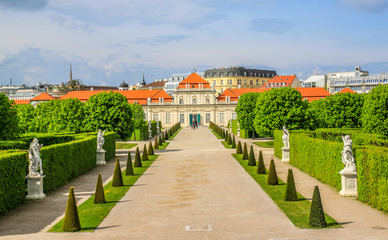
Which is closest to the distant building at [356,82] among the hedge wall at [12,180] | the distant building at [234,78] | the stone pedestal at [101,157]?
the distant building at [234,78]

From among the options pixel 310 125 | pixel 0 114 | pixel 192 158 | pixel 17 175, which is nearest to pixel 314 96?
pixel 310 125

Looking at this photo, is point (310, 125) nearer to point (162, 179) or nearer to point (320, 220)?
point (162, 179)

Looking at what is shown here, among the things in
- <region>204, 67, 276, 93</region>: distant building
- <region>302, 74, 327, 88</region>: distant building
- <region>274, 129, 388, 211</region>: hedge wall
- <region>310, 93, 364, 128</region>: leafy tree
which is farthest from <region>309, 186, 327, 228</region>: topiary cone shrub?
<region>302, 74, 327, 88</region>: distant building

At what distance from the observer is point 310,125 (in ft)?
144

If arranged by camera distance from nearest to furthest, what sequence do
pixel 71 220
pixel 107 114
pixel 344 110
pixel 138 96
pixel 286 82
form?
1. pixel 71 220
2. pixel 107 114
3. pixel 344 110
4. pixel 138 96
5. pixel 286 82

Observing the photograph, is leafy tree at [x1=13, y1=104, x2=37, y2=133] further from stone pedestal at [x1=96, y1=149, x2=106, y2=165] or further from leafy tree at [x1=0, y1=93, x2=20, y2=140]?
stone pedestal at [x1=96, y1=149, x2=106, y2=165]

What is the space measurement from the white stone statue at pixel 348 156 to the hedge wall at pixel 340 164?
0.85 feet

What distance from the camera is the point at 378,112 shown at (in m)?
33.2

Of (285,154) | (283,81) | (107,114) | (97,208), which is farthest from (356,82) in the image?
(97,208)

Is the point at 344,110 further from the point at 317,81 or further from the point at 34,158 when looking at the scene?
the point at 317,81

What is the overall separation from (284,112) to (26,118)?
1255 inches

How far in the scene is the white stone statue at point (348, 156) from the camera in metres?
19.3

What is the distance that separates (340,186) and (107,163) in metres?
19.0

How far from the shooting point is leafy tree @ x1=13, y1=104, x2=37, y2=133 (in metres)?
50.5
